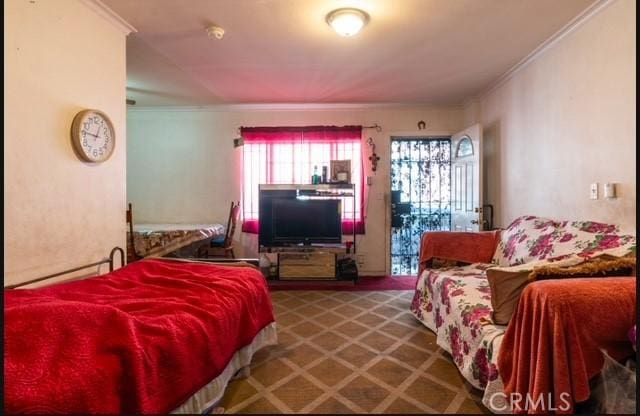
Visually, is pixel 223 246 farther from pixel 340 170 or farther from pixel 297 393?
pixel 297 393

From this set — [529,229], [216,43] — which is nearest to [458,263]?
[529,229]

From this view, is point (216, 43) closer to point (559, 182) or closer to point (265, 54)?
point (265, 54)

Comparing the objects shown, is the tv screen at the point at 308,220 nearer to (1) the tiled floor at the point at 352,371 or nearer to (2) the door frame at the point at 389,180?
(2) the door frame at the point at 389,180

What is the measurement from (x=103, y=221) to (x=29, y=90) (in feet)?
3.01

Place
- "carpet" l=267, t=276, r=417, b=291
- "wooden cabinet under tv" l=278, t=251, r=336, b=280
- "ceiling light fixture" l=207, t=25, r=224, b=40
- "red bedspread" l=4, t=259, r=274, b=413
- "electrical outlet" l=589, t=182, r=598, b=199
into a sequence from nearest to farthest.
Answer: "red bedspread" l=4, t=259, r=274, b=413
"electrical outlet" l=589, t=182, r=598, b=199
"ceiling light fixture" l=207, t=25, r=224, b=40
"carpet" l=267, t=276, r=417, b=291
"wooden cabinet under tv" l=278, t=251, r=336, b=280

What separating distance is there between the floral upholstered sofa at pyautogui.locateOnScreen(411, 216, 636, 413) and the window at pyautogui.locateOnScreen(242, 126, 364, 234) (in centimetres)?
181

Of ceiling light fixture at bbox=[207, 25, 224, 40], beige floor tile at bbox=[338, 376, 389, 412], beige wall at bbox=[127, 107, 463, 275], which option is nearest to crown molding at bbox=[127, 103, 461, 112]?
beige wall at bbox=[127, 107, 463, 275]

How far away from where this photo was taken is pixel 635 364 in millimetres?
1176

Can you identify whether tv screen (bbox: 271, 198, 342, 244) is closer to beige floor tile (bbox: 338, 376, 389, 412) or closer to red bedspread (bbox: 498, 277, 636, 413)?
beige floor tile (bbox: 338, 376, 389, 412)

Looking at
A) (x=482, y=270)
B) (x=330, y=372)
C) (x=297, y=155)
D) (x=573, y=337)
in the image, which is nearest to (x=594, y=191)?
(x=482, y=270)

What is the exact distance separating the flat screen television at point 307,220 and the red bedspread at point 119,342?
227 centimetres

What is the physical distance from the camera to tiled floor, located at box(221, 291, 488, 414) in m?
1.76

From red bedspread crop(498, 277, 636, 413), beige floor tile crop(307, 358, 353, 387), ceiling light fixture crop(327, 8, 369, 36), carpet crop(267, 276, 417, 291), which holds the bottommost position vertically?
beige floor tile crop(307, 358, 353, 387)

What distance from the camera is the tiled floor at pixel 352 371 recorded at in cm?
176
